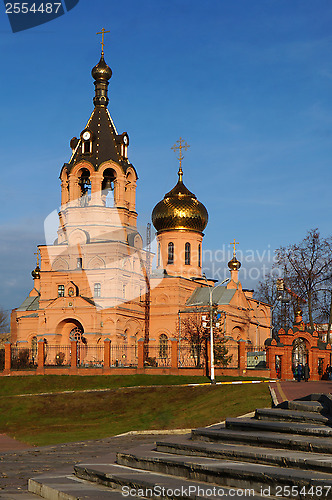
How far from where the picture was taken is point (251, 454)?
7629 mm

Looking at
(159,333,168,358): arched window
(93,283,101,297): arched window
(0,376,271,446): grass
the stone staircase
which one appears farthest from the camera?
(159,333,168,358): arched window

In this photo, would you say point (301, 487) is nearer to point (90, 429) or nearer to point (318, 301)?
point (90, 429)

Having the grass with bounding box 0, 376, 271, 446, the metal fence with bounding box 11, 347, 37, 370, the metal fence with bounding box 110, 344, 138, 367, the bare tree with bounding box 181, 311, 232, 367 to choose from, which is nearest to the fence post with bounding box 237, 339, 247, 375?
the grass with bounding box 0, 376, 271, 446

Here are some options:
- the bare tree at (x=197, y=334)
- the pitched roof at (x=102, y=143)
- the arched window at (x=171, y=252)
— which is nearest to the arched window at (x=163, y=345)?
the bare tree at (x=197, y=334)

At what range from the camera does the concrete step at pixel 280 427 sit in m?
8.23

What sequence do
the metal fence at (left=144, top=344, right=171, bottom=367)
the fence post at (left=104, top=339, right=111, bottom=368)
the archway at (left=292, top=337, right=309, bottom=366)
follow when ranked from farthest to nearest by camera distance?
the metal fence at (left=144, top=344, right=171, bottom=367), the fence post at (left=104, top=339, right=111, bottom=368), the archway at (left=292, top=337, right=309, bottom=366)

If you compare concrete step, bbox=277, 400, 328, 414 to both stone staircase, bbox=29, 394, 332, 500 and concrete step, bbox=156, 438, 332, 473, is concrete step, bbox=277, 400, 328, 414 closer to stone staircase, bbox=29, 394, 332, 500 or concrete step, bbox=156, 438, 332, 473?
stone staircase, bbox=29, 394, 332, 500

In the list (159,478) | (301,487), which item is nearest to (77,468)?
(159,478)

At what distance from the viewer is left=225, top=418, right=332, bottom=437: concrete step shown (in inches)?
324

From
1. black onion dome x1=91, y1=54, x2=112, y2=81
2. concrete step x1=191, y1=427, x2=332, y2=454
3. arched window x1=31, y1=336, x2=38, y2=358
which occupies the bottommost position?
concrete step x1=191, y1=427, x2=332, y2=454

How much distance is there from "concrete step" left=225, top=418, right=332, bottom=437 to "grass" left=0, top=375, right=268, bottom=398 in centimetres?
2167

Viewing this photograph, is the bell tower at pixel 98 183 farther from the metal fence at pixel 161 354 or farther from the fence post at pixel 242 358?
the fence post at pixel 242 358

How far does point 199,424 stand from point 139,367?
15724 mm

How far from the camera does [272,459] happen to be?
290 inches
